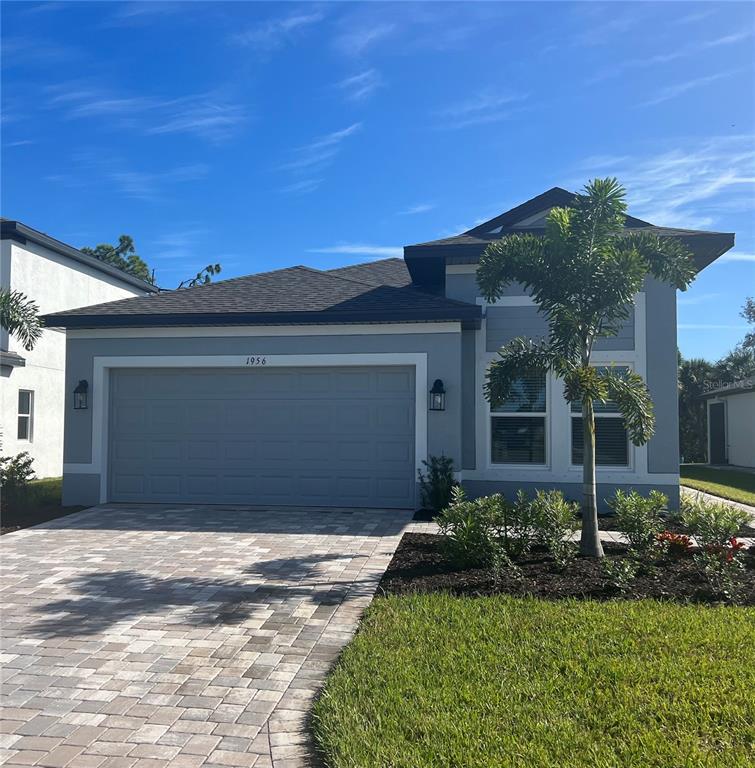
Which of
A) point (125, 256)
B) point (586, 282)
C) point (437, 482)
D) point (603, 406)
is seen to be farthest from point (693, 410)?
point (125, 256)

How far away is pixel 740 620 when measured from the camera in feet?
16.5

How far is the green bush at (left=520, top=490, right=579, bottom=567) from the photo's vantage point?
6594 millimetres

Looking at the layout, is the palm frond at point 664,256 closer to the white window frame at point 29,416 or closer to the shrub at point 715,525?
the shrub at point 715,525

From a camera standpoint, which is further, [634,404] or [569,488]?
[569,488]

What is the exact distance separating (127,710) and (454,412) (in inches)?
283

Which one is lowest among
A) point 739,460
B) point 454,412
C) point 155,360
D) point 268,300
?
point 739,460

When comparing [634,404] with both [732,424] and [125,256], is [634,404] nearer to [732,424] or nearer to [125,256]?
[732,424]

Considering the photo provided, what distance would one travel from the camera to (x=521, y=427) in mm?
10859

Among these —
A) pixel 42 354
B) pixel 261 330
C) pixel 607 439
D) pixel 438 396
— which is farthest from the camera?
pixel 42 354

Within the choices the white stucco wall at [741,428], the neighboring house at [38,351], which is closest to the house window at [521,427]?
the neighboring house at [38,351]

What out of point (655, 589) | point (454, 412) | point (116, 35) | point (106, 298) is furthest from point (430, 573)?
point (106, 298)

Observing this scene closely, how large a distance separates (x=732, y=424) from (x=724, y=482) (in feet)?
25.4

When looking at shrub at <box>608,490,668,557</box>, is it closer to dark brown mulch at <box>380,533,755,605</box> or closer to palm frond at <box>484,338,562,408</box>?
dark brown mulch at <box>380,533,755,605</box>

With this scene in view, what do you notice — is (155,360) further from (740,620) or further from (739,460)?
(739,460)
